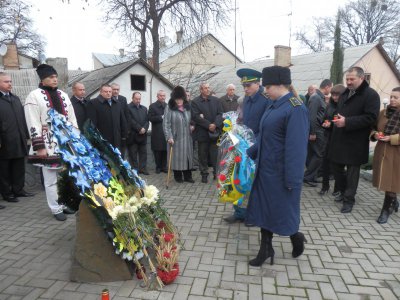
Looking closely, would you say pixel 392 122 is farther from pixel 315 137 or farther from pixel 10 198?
pixel 10 198

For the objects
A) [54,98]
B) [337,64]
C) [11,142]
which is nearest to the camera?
[54,98]

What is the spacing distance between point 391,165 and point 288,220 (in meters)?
2.23

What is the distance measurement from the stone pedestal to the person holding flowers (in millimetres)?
3520

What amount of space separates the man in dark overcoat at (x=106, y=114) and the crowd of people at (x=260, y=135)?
0.7 inches

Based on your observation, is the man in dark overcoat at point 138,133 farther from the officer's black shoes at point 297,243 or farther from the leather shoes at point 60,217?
the officer's black shoes at point 297,243

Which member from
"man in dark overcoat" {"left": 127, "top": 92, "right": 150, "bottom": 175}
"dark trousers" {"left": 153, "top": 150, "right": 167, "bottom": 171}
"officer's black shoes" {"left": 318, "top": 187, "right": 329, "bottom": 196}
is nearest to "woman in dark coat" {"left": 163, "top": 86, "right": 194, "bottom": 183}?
"man in dark overcoat" {"left": 127, "top": 92, "right": 150, "bottom": 175}

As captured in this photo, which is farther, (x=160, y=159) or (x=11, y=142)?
(x=160, y=159)

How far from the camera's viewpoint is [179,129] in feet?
21.1

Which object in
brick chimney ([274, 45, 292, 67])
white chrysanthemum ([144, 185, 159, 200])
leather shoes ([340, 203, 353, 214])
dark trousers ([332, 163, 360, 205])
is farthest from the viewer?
brick chimney ([274, 45, 292, 67])

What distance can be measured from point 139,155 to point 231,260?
4606 millimetres

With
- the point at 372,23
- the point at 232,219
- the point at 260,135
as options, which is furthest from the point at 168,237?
the point at 372,23

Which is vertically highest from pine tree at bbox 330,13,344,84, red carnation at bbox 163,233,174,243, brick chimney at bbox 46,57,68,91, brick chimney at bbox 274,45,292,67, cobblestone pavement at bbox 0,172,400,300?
brick chimney at bbox 274,45,292,67

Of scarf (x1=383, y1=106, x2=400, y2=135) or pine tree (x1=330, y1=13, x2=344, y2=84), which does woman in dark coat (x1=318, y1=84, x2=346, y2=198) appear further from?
pine tree (x1=330, y1=13, x2=344, y2=84)

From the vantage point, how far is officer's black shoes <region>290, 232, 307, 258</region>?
336 cm
